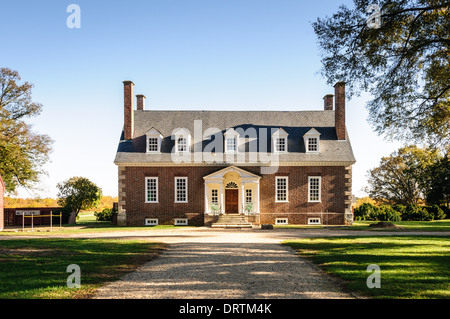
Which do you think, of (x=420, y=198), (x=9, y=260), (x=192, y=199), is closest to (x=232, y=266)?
(x=9, y=260)

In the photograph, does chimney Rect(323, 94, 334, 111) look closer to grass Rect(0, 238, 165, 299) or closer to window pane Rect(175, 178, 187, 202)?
window pane Rect(175, 178, 187, 202)

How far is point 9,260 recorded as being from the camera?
38.9ft

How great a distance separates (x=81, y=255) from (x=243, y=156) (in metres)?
20.2

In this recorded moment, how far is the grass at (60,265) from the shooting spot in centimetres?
799

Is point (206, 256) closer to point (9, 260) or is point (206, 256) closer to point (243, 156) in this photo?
→ point (9, 260)

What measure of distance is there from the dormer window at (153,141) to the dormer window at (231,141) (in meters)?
5.74

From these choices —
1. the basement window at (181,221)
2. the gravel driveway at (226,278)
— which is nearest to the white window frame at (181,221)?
the basement window at (181,221)

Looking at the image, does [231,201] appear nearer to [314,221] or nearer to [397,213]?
[314,221]

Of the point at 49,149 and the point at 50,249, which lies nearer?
the point at 50,249

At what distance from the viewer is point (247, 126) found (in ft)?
110

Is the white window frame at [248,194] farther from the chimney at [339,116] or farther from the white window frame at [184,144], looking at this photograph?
the chimney at [339,116]

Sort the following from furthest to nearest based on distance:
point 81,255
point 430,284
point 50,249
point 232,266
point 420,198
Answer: point 420,198 → point 50,249 → point 81,255 → point 232,266 → point 430,284

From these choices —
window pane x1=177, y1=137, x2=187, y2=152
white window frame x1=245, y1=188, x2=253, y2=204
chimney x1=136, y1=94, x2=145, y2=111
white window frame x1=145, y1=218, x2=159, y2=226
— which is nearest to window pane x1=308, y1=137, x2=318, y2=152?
white window frame x1=245, y1=188, x2=253, y2=204

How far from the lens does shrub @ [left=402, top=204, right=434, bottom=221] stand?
124ft
